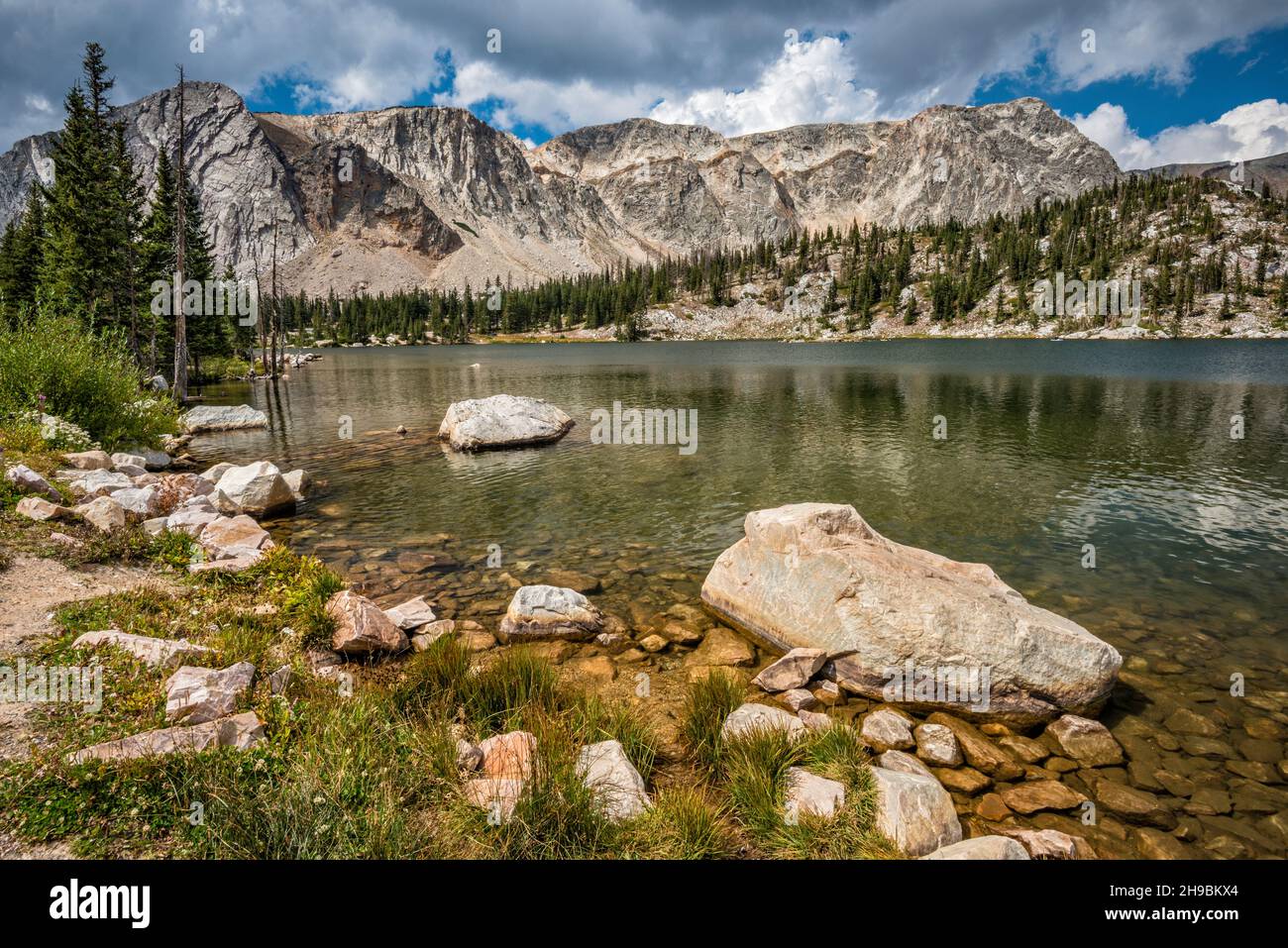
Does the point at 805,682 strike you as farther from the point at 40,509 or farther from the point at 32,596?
the point at 40,509

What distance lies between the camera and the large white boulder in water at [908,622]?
8805 mm

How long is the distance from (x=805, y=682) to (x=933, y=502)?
13.6m

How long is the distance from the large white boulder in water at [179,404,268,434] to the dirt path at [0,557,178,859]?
30011 mm

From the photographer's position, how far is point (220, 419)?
3684cm

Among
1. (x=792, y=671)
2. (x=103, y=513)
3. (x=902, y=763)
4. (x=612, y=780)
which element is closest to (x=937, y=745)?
(x=902, y=763)

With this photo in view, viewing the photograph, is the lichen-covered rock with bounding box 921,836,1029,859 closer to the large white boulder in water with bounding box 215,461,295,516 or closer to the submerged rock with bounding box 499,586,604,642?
the submerged rock with bounding box 499,586,604,642

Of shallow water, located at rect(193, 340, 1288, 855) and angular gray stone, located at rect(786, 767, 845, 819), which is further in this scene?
shallow water, located at rect(193, 340, 1288, 855)

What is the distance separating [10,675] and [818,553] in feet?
36.7

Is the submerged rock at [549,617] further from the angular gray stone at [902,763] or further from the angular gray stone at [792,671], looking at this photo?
the angular gray stone at [902,763]

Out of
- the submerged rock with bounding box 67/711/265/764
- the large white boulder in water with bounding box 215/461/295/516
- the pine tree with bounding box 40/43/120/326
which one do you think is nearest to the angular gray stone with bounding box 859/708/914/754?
the submerged rock with bounding box 67/711/265/764

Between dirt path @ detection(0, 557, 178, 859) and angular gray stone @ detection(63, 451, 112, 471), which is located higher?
angular gray stone @ detection(63, 451, 112, 471)

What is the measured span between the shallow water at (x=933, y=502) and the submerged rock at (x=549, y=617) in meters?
1.12

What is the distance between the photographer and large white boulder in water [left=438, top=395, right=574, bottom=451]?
98.0 feet
